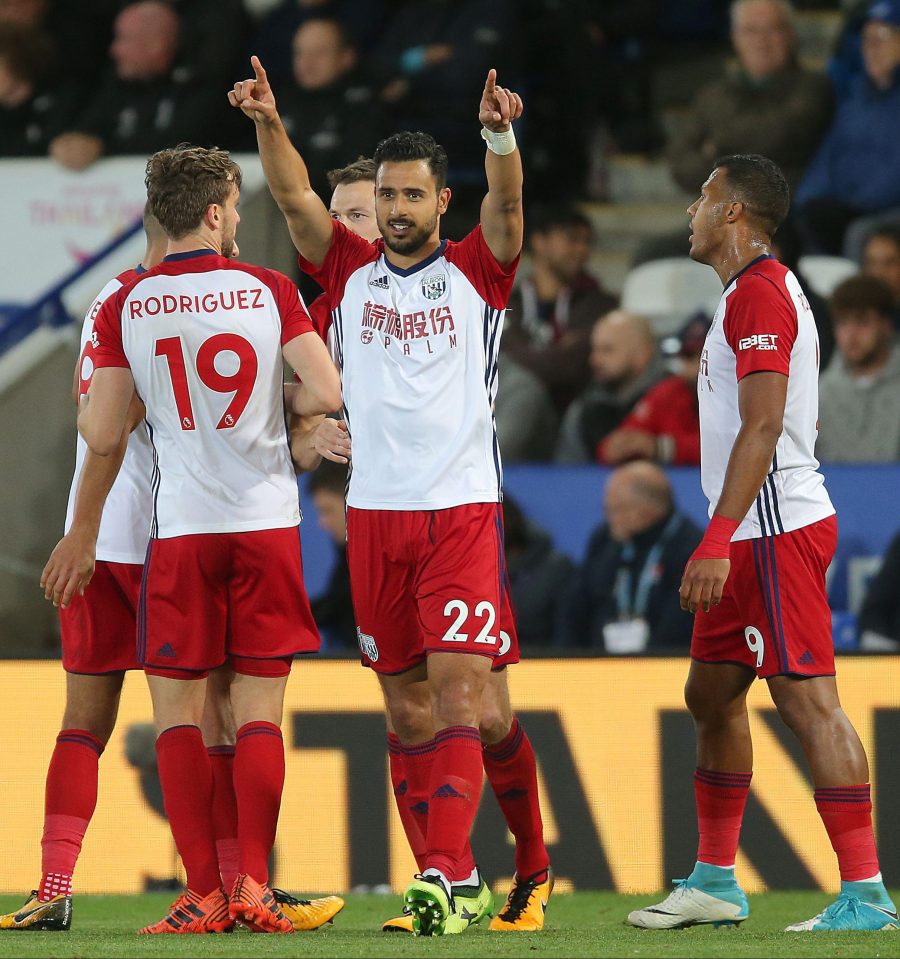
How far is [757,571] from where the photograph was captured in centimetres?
480

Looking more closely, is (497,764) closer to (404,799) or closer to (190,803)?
(404,799)

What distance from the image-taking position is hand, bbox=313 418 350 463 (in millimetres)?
4934

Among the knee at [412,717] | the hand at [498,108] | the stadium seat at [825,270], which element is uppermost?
the stadium seat at [825,270]

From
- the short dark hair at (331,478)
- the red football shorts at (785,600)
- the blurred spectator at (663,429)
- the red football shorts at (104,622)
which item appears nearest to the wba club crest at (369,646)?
the red football shorts at (104,622)

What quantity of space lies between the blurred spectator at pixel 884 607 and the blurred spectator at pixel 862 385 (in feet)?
3.76

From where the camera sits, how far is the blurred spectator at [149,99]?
1082cm

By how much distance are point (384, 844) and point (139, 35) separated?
21.9 feet

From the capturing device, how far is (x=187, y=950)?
4016 millimetres

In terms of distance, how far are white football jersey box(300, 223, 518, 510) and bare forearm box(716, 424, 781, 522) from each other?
0.65m

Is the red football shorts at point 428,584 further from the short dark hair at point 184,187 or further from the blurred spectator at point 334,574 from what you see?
the blurred spectator at point 334,574

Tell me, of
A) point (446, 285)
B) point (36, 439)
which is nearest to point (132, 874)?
point (446, 285)

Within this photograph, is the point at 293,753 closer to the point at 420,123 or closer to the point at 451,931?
the point at 451,931

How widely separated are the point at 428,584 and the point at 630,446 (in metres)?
4.45

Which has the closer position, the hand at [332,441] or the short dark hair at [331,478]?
the hand at [332,441]
